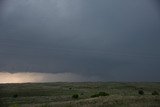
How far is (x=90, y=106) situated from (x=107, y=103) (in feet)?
12.1

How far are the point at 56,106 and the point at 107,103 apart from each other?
729 cm

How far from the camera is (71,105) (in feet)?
162

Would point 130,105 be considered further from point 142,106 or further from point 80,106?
point 80,106

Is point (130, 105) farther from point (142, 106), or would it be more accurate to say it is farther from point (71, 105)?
point (71, 105)

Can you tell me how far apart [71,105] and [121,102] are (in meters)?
7.16

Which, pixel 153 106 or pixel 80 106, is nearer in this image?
pixel 153 106

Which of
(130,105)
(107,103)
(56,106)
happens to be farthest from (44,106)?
(130,105)

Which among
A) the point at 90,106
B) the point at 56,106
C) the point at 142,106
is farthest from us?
the point at 56,106

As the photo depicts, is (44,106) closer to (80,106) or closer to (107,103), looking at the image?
(80,106)

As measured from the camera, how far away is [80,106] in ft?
155

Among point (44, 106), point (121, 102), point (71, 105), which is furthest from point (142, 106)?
point (44, 106)

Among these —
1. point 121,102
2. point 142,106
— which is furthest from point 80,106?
point 142,106

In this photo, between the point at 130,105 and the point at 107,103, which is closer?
the point at 130,105

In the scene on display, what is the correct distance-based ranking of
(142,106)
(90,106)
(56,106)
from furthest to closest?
(56,106)
(90,106)
(142,106)
